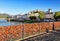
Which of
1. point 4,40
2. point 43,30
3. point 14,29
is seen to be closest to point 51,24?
point 43,30

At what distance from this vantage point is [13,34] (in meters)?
12.9

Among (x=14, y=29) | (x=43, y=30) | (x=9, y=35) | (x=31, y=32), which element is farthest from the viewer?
(x=43, y=30)

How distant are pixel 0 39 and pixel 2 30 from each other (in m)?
0.79

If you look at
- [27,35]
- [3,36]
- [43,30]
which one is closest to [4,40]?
[3,36]

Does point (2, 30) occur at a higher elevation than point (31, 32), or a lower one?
higher

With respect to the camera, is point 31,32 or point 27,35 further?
point 31,32

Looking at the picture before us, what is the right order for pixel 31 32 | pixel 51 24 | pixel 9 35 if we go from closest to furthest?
pixel 9 35, pixel 31 32, pixel 51 24

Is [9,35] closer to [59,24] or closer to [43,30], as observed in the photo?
[43,30]

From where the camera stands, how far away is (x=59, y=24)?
27281 millimetres

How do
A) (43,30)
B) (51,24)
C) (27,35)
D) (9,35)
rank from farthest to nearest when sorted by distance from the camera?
(51,24), (43,30), (27,35), (9,35)

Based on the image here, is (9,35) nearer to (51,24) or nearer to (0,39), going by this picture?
(0,39)

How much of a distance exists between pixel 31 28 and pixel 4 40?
5.90 m

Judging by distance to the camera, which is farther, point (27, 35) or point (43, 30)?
point (43, 30)

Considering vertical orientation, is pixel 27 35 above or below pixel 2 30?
below
